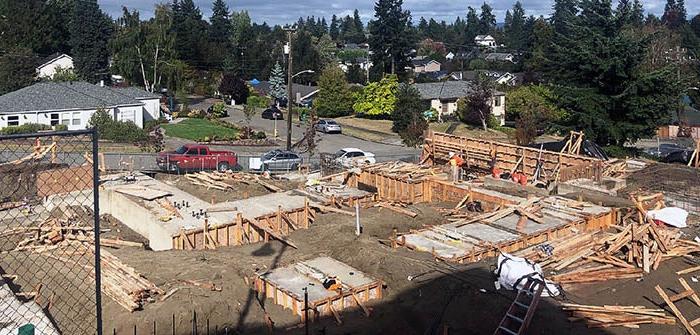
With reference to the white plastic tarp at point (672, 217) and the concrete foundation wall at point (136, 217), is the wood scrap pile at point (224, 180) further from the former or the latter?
the white plastic tarp at point (672, 217)

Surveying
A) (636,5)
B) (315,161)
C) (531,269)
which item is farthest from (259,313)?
(636,5)

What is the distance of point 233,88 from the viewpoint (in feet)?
210

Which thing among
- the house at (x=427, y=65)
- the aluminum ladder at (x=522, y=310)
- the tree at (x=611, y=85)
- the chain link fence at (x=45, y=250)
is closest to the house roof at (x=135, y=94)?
the chain link fence at (x=45, y=250)

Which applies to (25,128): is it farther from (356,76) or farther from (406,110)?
(356,76)

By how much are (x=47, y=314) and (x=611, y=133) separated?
28.2 metres

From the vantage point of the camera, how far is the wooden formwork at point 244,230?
18.9 meters

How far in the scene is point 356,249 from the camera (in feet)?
58.7

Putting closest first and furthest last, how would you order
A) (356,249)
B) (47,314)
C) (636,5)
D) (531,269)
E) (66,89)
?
Result: (47,314)
(531,269)
(356,249)
(636,5)
(66,89)

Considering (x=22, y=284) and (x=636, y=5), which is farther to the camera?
(x=636, y=5)

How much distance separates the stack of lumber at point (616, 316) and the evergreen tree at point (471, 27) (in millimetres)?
151212

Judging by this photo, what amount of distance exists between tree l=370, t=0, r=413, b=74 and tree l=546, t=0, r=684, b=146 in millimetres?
35710

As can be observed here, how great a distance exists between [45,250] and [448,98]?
44.7 meters

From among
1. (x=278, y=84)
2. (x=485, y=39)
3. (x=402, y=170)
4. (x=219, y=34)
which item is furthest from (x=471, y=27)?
(x=402, y=170)

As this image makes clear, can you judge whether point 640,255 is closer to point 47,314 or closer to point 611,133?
point 47,314
